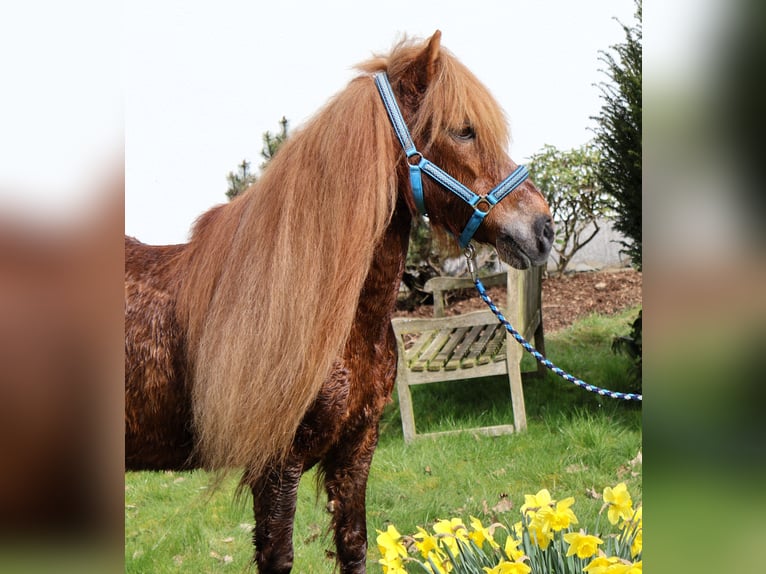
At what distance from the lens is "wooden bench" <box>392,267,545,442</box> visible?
2676 millimetres

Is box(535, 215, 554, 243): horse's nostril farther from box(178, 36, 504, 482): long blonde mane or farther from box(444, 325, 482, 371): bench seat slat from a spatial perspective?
box(444, 325, 482, 371): bench seat slat

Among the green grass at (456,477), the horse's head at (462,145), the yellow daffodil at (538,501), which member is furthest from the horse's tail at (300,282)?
the yellow daffodil at (538,501)

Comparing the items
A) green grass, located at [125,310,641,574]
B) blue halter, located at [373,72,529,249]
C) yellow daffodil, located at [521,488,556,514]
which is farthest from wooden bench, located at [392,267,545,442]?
blue halter, located at [373,72,529,249]

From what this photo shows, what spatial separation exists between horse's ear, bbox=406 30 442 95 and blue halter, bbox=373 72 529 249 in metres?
0.08

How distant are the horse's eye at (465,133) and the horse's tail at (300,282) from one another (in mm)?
183

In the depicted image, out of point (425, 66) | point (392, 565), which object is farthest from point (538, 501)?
point (425, 66)

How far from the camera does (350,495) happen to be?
1860mm

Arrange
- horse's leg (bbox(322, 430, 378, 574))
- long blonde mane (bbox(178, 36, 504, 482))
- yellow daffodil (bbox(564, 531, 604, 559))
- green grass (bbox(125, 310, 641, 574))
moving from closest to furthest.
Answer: long blonde mane (bbox(178, 36, 504, 482)), yellow daffodil (bbox(564, 531, 604, 559)), horse's leg (bbox(322, 430, 378, 574)), green grass (bbox(125, 310, 641, 574))

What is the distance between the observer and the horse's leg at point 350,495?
183 centimetres

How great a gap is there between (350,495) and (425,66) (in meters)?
1.31

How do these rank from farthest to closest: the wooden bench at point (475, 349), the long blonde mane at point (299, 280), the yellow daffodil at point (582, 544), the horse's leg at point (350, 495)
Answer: the wooden bench at point (475, 349) → the horse's leg at point (350, 495) → the yellow daffodil at point (582, 544) → the long blonde mane at point (299, 280)

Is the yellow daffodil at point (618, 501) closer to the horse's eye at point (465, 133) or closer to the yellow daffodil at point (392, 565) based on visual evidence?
the yellow daffodil at point (392, 565)
